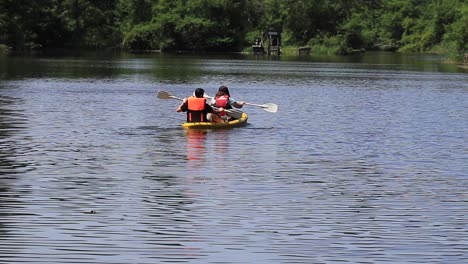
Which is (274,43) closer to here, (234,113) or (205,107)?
(234,113)

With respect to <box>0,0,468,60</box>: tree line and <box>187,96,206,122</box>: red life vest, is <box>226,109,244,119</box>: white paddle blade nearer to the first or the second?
<box>187,96,206,122</box>: red life vest

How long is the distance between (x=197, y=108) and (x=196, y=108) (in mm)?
26

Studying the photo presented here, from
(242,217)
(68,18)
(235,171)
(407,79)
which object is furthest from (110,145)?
(68,18)

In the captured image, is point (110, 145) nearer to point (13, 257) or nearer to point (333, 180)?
point (333, 180)

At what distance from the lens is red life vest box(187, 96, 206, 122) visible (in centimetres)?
2727

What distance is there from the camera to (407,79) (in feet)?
205

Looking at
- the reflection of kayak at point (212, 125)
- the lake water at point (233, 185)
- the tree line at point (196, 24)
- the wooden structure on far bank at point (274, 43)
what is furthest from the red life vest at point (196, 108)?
the wooden structure on far bank at point (274, 43)

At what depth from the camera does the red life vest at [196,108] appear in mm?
27266

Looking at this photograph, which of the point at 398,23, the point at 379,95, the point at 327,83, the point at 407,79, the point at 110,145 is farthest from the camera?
the point at 398,23

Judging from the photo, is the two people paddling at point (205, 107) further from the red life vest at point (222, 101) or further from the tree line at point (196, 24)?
the tree line at point (196, 24)

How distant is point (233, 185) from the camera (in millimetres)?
18422

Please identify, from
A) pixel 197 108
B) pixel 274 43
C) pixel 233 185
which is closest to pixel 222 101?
pixel 197 108

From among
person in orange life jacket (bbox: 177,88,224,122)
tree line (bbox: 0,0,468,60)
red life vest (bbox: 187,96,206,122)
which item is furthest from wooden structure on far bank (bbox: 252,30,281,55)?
red life vest (bbox: 187,96,206,122)

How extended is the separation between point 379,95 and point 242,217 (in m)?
32.5
